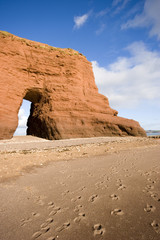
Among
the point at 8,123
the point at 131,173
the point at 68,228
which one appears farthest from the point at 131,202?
the point at 8,123

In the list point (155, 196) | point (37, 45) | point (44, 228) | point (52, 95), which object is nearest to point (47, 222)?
point (44, 228)

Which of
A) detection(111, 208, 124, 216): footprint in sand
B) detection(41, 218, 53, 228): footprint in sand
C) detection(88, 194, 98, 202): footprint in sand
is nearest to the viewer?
detection(41, 218, 53, 228): footprint in sand

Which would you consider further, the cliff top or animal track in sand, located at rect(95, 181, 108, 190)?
the cliff top

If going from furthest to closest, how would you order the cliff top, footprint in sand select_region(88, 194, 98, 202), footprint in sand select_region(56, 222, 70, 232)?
the cliff top < footprint in sand select_region(88, 194, 98, 202) < footprint in sand select_region(56, 222, 70, 232)

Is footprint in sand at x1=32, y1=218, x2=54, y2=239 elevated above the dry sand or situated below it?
below

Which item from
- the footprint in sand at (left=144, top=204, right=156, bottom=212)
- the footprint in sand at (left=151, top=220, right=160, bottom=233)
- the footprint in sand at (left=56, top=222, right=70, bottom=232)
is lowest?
the footprint in sand at (left=56, top=222, right=70, bottom=232)

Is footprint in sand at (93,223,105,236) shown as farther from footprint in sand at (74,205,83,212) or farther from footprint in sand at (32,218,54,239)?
footprint in sand at (32,218,54,239)

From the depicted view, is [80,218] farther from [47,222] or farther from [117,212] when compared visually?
[117,212]

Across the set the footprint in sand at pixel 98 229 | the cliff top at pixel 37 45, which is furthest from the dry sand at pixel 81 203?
the cliff top at pixel 37 45

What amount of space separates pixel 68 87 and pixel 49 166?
1695 cm

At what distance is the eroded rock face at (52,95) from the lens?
18.9m

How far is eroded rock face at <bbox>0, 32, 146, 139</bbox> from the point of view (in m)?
18.9

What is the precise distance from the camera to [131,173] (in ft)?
18.1

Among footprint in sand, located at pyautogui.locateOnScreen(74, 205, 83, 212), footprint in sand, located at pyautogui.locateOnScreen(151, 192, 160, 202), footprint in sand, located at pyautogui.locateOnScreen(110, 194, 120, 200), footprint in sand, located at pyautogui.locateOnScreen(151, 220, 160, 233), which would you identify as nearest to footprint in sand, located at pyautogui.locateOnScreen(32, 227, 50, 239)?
footprint in sand, located at pyautogui.locateOnScreen(74, 205, 83, 212)
